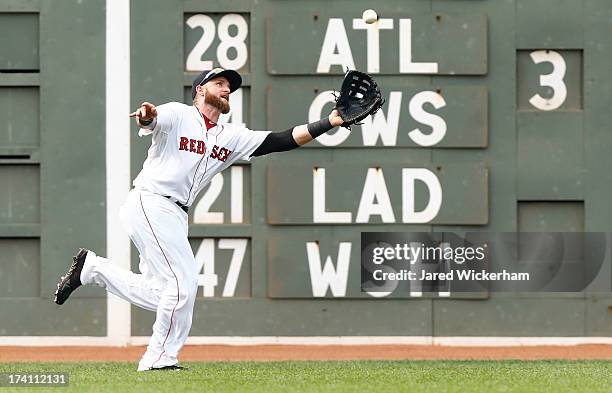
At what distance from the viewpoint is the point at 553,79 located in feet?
35.1

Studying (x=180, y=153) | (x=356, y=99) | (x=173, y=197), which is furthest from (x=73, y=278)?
(x=356, y=99)

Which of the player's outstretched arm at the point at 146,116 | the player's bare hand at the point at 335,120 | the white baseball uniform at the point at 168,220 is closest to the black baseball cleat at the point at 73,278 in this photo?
the white baseball uniform at the point at 168,220

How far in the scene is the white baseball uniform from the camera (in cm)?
790

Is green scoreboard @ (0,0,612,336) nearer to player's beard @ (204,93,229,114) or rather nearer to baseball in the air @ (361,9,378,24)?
baseball in the air @ (361,9,378,24)

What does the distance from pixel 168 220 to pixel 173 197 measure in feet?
0.50

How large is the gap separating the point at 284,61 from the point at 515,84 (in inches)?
72.0

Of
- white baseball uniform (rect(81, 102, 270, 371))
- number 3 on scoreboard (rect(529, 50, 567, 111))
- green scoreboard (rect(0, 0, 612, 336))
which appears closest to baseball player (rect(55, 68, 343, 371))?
white baseball uniform (rect(81, 102, 270, 371))

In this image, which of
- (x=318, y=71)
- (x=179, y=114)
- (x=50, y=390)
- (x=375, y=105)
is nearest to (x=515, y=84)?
(x=318, y=71)

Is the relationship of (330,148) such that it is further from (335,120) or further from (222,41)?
(335,120)

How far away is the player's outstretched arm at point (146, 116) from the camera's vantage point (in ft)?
24.8

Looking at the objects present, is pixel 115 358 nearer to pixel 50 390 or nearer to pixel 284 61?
pixel 284 61

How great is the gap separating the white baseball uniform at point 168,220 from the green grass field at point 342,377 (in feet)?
0.93

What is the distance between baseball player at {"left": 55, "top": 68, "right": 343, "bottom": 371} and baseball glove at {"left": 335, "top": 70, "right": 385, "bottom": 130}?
0.31ft

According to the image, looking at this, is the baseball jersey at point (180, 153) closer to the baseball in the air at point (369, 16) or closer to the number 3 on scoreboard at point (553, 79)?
the baseball in the air at point (369, 16)
